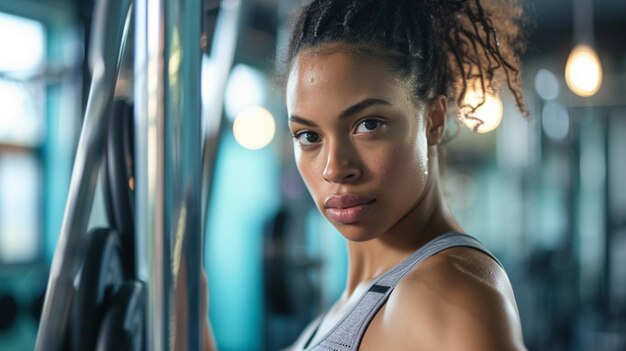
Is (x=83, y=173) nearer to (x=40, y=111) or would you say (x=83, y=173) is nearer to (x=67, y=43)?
(x=40, y=111)

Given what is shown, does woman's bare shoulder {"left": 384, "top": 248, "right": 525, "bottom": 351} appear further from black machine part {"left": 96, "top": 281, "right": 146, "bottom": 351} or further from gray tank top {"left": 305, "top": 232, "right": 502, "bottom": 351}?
black machine part {"left": 96, "top": 281, "right": 146, "bottom": 351}

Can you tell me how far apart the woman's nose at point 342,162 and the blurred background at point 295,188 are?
196cm

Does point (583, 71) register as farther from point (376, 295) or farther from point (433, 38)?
point (376, 295)

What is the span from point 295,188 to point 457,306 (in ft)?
16.0

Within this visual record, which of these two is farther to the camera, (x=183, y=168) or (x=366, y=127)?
(x=366, y=127)

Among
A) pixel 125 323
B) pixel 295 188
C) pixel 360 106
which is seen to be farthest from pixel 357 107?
pixel 295 188

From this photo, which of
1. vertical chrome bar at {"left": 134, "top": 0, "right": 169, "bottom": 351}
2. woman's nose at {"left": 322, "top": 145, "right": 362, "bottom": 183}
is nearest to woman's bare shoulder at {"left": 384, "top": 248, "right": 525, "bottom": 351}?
woman's nose at {"left": 322, "top": 145, "right": 362, "bottom": 183}

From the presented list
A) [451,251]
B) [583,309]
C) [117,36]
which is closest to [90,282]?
[117,36]

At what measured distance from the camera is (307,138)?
0.76 meters

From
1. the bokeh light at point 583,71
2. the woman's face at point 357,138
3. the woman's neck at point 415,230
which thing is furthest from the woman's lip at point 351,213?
the bokeh light at point 583,71

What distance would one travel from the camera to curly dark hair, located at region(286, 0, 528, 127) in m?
0.74

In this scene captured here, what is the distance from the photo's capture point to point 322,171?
0.74 metres

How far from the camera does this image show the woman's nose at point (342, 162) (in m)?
0.71

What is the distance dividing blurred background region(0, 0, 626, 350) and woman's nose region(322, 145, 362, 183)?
77.0 inches
